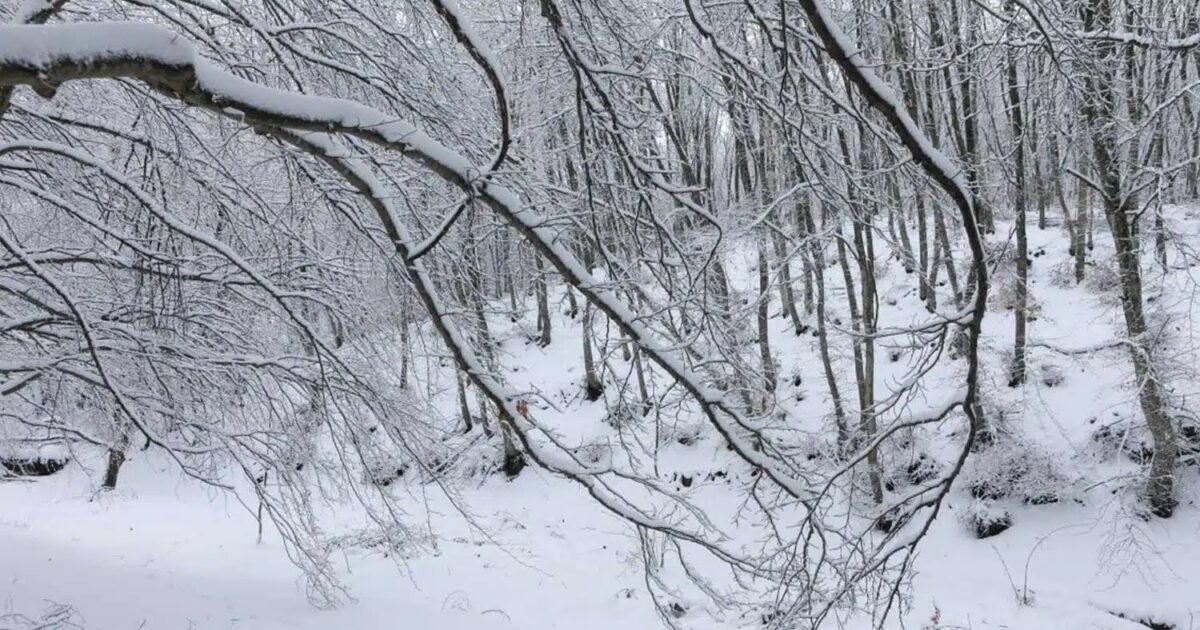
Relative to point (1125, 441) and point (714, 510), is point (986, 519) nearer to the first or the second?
point (1125, 441)

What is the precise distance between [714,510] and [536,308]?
7.61 meters

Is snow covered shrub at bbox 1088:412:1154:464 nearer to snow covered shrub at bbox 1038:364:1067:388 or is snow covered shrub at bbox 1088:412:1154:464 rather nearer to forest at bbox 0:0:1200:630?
forest at bbox 0:0:1200:630

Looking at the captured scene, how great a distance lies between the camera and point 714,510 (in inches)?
500

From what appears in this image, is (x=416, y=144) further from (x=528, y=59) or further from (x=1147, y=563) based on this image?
(x=1147, y=563)

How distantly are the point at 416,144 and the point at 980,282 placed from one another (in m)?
1.38

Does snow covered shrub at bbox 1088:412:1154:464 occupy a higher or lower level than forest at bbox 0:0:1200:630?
lower

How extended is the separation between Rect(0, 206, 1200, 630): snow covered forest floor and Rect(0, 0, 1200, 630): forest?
0.23 ft

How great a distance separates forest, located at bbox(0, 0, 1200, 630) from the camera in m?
2.11

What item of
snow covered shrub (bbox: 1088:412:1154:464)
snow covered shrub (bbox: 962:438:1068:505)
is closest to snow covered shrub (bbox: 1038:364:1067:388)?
snow covered shrub (bbox: 1088:412:1154:464)

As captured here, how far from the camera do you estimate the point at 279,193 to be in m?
4.95

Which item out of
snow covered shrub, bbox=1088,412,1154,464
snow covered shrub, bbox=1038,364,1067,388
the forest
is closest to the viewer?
the forest

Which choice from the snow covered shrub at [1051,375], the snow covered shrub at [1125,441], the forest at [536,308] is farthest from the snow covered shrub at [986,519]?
the snow covered shrub at [1051,375]

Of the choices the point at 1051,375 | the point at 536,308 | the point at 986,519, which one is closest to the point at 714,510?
the point at 986,519

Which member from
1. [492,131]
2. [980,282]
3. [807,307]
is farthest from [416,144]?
[807,307]
